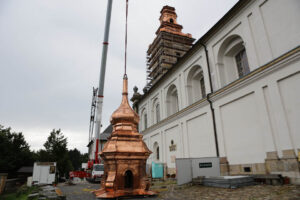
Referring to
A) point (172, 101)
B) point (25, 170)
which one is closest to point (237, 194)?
point (172, 101)

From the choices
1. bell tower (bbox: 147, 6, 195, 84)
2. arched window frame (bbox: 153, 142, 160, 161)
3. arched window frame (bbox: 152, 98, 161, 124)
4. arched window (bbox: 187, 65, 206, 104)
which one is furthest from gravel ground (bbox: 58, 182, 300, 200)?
bell tower (bbox: 147, 6, 195, 84)

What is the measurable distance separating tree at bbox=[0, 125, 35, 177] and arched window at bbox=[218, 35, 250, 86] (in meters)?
40.7

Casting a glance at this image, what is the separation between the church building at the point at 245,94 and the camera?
9.41 m

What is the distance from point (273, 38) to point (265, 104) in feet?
11.1

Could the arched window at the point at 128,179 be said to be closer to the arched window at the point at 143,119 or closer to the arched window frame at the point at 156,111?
the arched window frame at the point at 156,111

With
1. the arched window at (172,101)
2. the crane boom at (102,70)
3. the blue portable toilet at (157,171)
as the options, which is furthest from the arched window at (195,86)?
the crane boom at (102,70)

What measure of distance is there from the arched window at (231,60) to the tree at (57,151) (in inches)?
1297

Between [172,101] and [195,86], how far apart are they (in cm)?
448

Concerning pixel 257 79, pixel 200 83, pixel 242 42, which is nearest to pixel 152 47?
pixel 200 83

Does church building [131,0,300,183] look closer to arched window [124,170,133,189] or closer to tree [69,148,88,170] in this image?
arched window [124,170,133,189]

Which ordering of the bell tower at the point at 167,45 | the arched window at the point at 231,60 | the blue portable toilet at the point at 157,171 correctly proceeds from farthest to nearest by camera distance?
the bell tower at the point at 167,45 → the blue portable toilet at the point at 157,171 → the arched window at the point at 231,60

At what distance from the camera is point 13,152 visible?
40.4 meters

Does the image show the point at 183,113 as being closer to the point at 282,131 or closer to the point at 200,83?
the point at 200,83

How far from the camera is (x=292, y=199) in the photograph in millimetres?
5801
